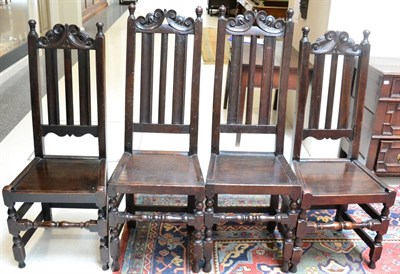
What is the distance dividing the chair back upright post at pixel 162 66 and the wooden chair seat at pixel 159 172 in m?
0.09

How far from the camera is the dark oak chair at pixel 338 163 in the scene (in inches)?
80.7

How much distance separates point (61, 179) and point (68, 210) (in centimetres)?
65

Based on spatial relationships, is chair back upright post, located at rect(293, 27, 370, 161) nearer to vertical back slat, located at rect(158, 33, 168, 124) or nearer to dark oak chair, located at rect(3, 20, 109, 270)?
vertical back slat, located at rect(158, 33, 168, 124)

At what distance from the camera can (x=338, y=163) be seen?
2.37 metres

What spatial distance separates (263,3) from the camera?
5.34 metres

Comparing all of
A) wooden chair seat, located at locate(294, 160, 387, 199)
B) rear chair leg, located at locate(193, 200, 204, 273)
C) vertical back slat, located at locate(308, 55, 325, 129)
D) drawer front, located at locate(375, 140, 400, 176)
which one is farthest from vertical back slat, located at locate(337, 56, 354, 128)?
rear chair leg, located at locate(193, 200, 204, 273)

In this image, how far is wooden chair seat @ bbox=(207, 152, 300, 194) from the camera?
2016 mm

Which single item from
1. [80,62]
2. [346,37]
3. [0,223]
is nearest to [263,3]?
[346,37]

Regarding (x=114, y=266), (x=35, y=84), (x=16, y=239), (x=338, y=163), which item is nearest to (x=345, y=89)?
(x=338, y=163)

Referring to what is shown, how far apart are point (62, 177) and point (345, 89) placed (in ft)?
4.77

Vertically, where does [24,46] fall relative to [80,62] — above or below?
below

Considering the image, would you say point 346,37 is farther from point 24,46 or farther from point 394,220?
point 24,46

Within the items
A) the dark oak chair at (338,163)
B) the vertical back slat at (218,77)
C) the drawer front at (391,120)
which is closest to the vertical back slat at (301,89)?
the dark oak chair at (338,163)

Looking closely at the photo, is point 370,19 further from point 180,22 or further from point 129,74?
point 129,74
